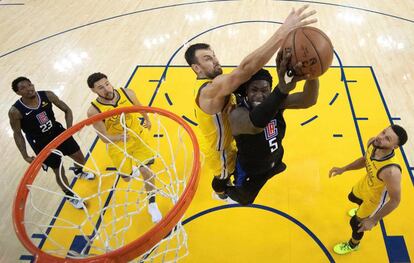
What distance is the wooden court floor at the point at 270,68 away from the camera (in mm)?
3406

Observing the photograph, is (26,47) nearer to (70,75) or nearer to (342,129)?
(70,75)

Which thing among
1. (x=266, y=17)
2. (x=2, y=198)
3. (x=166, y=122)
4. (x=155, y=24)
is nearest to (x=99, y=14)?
(x=155, y=24)

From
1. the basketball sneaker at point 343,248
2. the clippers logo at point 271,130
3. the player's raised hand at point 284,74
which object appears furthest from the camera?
the basketball sneaker at point 343,248

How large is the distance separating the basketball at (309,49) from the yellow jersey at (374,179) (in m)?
1.05

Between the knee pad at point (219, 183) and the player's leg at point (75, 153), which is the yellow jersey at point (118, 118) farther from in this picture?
the knee pad at point (219, 183)

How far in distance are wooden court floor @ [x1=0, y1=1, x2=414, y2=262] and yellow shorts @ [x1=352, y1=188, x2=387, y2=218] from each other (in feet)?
A: 2.05

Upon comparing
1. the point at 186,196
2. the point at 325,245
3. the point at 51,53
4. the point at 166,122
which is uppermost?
the point at 51,53

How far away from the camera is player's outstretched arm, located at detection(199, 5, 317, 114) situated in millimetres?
1744

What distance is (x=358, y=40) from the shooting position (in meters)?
6.43

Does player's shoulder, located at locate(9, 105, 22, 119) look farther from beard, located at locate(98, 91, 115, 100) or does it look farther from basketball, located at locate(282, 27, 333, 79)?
basketball, located at locate(282, 27, 333, 79)

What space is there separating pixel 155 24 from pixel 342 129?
16.4 feet

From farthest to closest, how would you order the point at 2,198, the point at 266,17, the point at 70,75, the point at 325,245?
the point at 266,17
the point at 70,75
the point at 2,198
the point at 325,245

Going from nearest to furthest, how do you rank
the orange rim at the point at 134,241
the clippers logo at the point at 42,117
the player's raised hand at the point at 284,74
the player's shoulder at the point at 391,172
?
the player's raised hand at the point at 284,74 < the orange rim at the point at 134,241 < the player's shoulder at the point at 391,172 < the clippers logo at the point at 42,117

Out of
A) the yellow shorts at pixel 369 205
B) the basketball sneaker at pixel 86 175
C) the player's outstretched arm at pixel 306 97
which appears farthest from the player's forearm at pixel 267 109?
the basketball sneaker at pixel 86 175
